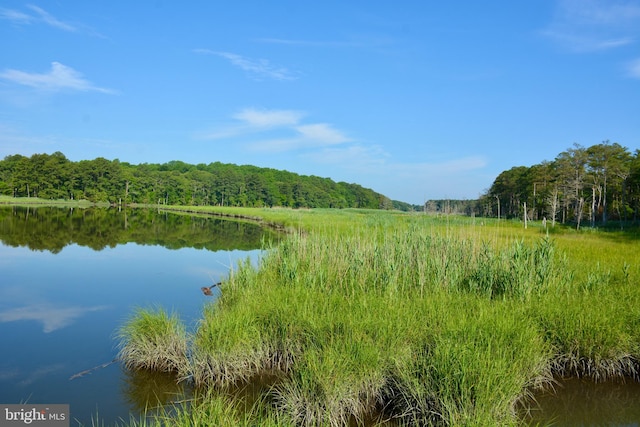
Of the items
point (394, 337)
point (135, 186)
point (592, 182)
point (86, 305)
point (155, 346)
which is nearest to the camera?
point (394, 337)

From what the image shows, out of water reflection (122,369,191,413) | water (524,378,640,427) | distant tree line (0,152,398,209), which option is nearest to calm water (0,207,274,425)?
water reflection (122,369,191,413)

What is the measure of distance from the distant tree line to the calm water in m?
47.4

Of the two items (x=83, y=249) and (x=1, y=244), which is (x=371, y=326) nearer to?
(x=83, y=249)

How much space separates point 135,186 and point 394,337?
78399 mm

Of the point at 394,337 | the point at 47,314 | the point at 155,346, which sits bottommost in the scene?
the point at 47,314

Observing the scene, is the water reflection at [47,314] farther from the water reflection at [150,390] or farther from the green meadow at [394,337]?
the water reflection at [150,390]

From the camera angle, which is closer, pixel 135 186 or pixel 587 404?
pixel 587 404

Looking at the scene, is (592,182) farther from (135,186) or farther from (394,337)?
(135,186)

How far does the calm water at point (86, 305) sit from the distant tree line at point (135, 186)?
47448 mm

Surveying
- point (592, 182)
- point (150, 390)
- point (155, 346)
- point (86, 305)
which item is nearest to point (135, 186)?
point (592, 182)

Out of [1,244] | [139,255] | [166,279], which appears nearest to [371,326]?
[166,279]

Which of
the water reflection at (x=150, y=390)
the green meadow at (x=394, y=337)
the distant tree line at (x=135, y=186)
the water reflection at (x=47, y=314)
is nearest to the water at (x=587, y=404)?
the green meadow at (x=394, y=337)

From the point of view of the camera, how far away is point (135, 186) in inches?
3009

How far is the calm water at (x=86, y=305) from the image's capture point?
225 inches
